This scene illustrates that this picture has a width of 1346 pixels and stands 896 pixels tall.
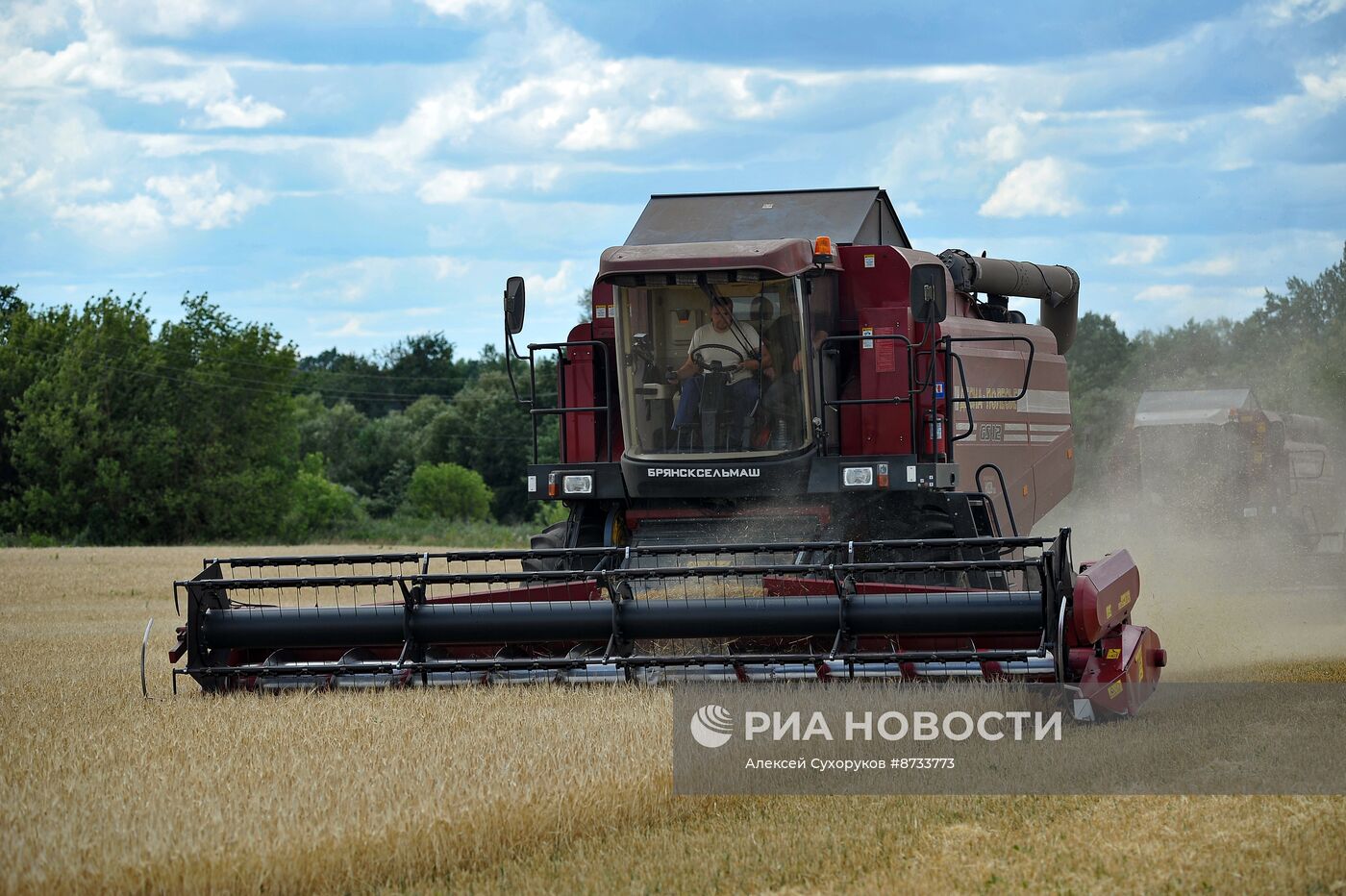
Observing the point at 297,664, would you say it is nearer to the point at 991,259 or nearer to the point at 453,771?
the point at 453,771

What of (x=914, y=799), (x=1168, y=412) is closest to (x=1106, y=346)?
(x=1168, y=412)

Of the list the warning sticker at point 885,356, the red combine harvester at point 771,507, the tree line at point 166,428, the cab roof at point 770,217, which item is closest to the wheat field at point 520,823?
the red combine harvester at point 771,507

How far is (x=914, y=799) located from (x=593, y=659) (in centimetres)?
204

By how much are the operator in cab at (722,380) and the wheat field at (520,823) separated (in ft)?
8.32

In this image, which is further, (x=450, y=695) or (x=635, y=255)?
(x=635, y=255)

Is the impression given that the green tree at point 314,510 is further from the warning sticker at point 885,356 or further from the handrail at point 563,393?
the warning sticker at point 885,356

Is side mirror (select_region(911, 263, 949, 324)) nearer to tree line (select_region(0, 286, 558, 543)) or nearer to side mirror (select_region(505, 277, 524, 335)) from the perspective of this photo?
side mirror (select_region(505, 277, 524, 335))

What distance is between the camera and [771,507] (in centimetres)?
827

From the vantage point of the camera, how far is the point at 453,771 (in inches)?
185

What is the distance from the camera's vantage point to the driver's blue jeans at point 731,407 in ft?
27.1

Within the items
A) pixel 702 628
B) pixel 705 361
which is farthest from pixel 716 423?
pixel 702 628

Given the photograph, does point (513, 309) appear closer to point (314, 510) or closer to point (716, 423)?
point (716, 423)

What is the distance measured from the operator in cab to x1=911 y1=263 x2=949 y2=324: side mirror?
0.94 metres

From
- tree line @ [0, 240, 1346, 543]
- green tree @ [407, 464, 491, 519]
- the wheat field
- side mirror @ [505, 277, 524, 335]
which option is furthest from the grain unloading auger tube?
green tree @ [407, 464, 491, 519]
